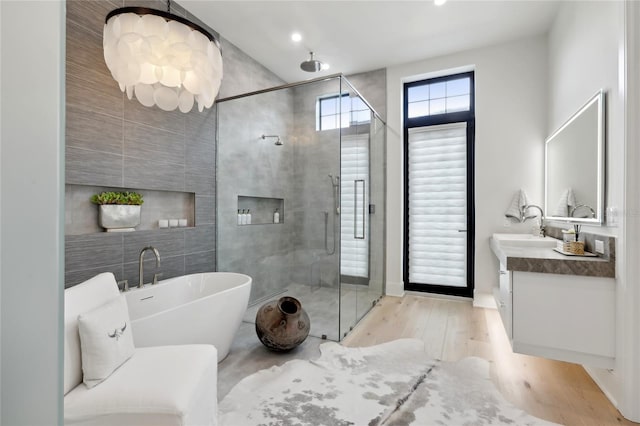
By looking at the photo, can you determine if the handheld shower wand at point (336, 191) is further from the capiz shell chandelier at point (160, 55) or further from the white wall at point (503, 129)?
the white wall at point (503, 129)

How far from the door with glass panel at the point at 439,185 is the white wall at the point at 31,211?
4.10 m

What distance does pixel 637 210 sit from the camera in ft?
5.56

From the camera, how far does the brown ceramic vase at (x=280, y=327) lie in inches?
94.0

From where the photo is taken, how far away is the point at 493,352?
98.7 inches

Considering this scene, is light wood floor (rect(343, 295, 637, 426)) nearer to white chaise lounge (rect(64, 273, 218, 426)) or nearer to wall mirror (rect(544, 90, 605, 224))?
wall mirror (rect(544, 90, 605, 224))

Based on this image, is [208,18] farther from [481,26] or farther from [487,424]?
[487,424]

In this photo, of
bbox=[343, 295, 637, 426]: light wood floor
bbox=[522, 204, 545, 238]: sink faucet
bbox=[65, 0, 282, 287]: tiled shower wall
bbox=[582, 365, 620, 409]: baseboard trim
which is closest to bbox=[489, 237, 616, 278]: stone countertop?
bbox=[582, 365, 620, 409]: baseboard trim

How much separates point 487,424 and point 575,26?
3.11 meters

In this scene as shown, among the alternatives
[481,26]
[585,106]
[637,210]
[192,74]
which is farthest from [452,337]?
[481,26]

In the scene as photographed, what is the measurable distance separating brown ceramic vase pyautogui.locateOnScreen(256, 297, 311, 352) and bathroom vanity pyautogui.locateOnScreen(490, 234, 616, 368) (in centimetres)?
151

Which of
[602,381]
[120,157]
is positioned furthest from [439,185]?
[120,157]

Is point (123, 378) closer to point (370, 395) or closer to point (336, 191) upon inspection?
point (370, 395)

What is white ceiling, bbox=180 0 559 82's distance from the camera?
2.89 m

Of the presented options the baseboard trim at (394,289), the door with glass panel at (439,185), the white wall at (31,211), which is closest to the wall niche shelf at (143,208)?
the white wall at (31,211)
